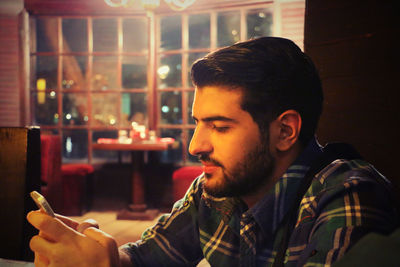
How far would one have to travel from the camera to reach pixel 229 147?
0.88 metres

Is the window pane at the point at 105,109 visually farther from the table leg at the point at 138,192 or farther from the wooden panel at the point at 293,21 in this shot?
the wooden panel at the point at 293,21

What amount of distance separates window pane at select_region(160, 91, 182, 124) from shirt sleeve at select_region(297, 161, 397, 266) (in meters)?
3.76

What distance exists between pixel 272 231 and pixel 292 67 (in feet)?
1.37

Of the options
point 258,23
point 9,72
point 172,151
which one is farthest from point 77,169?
point 258,23

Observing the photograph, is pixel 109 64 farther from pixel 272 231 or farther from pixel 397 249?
pixel 397 249

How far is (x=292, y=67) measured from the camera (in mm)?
889

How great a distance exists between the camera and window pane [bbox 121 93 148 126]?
4500mm

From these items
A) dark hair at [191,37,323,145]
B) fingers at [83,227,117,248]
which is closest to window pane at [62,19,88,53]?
dark hair at [191,37,323,145]

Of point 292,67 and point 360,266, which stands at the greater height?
point 292,67

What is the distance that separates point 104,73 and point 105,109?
1.53 ft

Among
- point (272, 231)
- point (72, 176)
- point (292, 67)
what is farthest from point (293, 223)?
point (72, 176)

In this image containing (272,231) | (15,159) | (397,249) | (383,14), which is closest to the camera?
(397,249)

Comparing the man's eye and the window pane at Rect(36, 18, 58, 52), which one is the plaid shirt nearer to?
the man's eye

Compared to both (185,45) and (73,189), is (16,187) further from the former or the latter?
(185,45)
